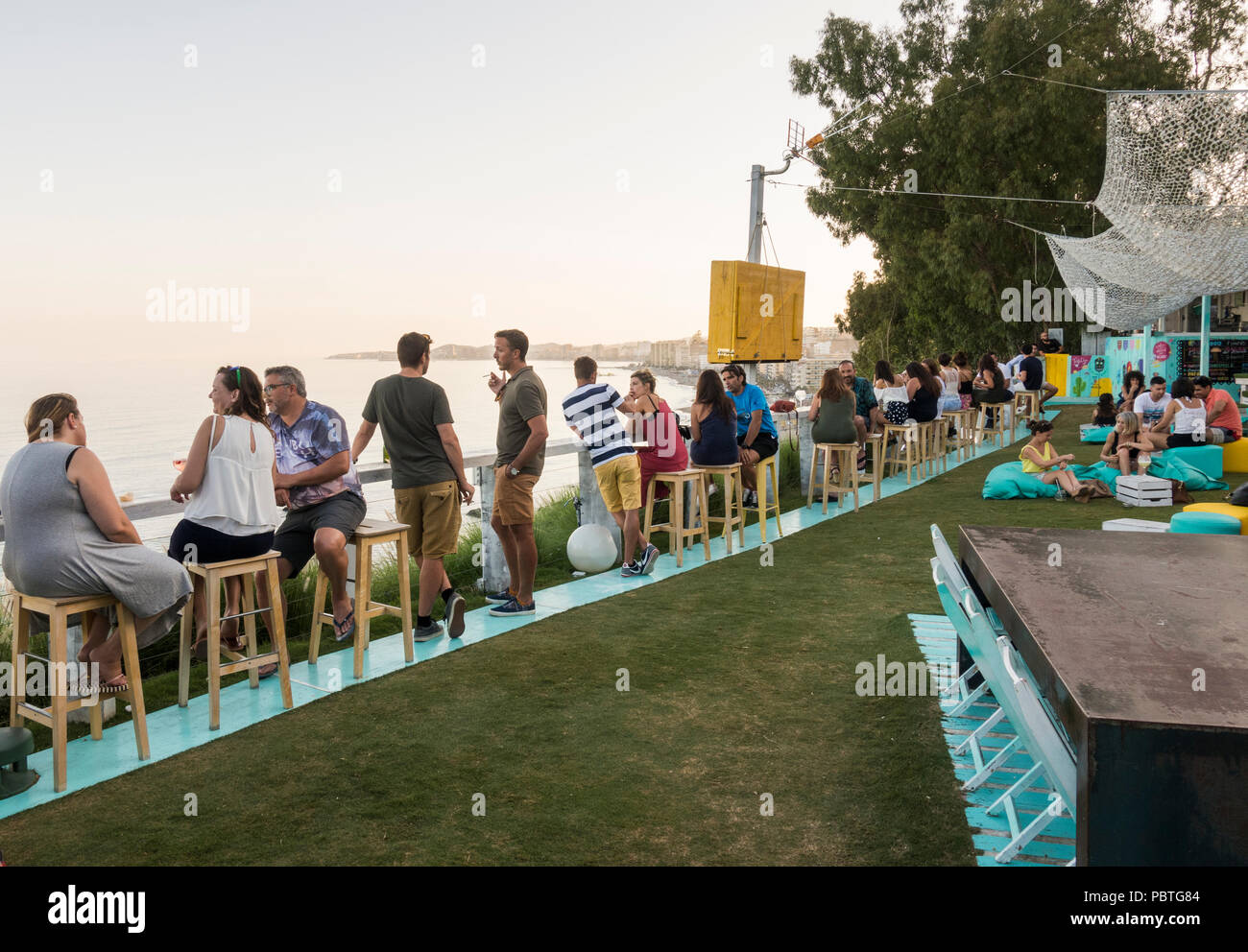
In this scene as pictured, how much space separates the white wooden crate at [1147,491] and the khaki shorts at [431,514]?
7.87 m

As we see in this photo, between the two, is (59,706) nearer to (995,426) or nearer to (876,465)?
(876,465)

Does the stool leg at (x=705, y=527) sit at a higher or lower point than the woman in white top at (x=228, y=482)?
lower

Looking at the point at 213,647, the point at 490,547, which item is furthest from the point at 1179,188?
the point at 213,647

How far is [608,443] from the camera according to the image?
7082 millimetres

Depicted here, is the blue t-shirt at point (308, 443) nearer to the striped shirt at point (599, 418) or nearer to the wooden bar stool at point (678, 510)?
the striped shirt at point (599, 418)

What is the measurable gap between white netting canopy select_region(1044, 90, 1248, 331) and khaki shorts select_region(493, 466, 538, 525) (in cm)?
1044

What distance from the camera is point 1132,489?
10164mm

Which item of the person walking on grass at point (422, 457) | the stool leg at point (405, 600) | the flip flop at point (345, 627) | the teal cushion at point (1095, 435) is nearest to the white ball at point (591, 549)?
the person walking on grass at point (422, 457)

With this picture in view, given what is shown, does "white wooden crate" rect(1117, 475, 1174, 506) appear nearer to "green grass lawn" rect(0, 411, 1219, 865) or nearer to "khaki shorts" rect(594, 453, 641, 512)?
"green grass lawn" rect(0, 411, 1219, 865)

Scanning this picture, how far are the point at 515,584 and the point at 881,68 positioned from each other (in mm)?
29217

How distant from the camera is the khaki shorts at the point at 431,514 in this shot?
5.46 meters

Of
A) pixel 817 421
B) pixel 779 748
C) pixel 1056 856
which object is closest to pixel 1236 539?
pixel 1056 856

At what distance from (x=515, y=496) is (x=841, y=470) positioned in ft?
18.8

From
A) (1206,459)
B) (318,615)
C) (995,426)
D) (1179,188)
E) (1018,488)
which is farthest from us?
(995,426)
